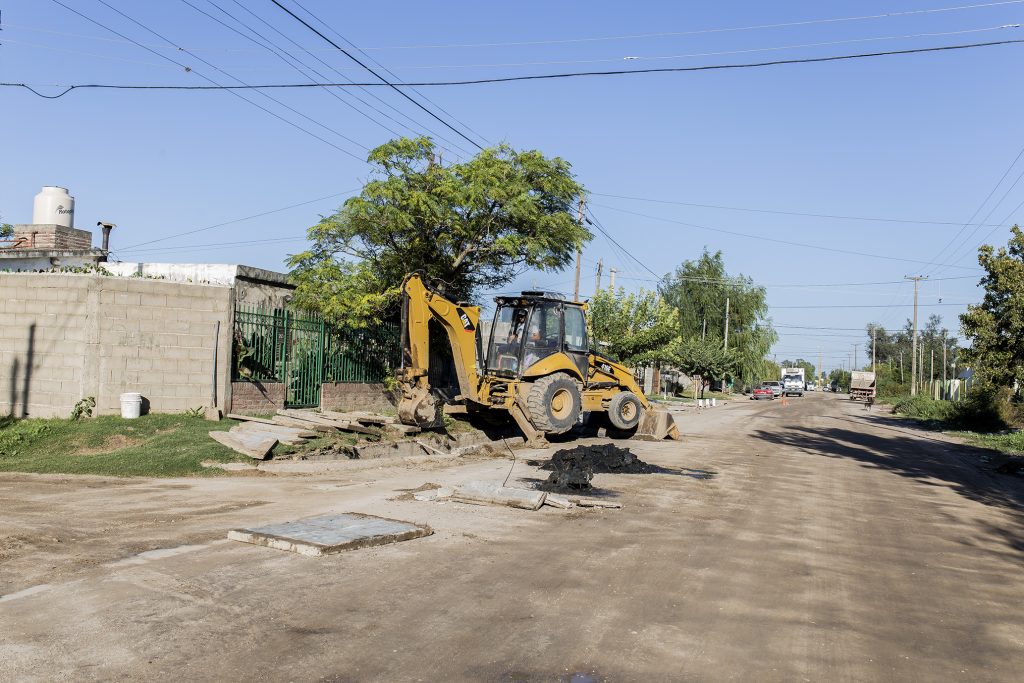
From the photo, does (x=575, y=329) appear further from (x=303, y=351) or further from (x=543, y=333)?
(x=303, y=351)

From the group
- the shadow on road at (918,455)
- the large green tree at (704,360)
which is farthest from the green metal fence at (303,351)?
the large green tree at (704,360)

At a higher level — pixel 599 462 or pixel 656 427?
pixel 656 427

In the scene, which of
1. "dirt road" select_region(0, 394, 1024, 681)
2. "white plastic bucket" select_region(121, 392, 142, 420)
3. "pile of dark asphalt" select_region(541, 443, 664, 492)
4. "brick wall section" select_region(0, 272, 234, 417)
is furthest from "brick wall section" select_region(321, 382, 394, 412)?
"dirt road" select_region(0, 394, 1024, 681)

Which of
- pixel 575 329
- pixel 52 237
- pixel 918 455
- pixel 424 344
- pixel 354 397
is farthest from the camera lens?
pixel 52 237

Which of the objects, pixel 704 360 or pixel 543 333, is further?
pixel 704 360

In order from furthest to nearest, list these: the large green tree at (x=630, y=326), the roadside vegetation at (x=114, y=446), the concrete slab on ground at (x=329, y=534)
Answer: the large green tree at (x=630, y=326) → the roadside vegetation at (x=114, y=446) → the concrete slab on ground at (x=329, y=534)

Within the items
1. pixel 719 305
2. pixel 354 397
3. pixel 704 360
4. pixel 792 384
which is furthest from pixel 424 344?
pixel 792 384

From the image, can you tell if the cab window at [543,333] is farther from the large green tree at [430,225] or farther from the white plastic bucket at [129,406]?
the white plastic bucket at [129,406]

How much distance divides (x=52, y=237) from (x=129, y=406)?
17.5 m

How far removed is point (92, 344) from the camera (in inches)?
610

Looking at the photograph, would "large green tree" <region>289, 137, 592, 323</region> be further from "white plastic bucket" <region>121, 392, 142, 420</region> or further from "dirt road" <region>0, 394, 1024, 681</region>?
"dirt road" <region>0, 394, 1024, 681</region>

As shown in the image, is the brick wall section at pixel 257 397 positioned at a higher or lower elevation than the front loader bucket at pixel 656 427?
higher

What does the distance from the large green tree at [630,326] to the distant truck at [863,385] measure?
33.8m

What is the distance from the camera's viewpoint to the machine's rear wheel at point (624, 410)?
19.3 meters
